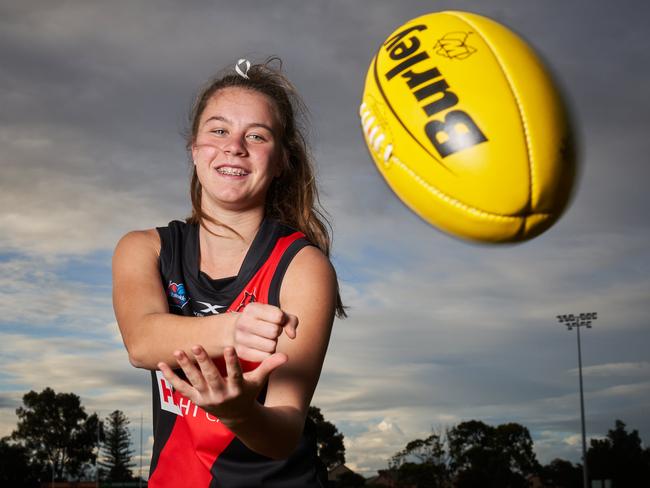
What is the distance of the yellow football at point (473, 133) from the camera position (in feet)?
11.2

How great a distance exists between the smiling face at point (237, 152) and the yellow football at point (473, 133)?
551 millimetres

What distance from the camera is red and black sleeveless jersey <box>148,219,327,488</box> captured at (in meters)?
3.35

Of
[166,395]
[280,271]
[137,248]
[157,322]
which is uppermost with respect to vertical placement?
[137,248]

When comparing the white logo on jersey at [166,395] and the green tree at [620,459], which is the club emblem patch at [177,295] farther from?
the green tree at [620,459]

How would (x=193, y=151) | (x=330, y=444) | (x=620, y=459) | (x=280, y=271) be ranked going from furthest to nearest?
(x=330, y=444) → (x=620, y=459) → (x=193, y=151) → (x=280, y=271)

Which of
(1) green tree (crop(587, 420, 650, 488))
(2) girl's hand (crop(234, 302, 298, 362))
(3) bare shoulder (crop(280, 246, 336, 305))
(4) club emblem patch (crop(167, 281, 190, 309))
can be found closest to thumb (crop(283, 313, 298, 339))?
(2) girl's hand (crop(234, 302, 298, 362))

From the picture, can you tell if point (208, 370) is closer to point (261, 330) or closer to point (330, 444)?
point (261, 330)

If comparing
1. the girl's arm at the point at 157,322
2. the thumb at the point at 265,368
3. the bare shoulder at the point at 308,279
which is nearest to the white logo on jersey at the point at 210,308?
the girl's arm at the point at 157,322

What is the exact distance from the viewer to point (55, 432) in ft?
207

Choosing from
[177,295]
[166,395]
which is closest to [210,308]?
[177,295]

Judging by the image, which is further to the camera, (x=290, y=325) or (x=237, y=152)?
(x=237, y=152)

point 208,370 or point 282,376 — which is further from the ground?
point 282,376

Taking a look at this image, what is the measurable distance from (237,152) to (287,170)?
0.52m

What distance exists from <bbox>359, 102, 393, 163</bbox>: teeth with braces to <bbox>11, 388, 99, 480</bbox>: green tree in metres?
65.1
